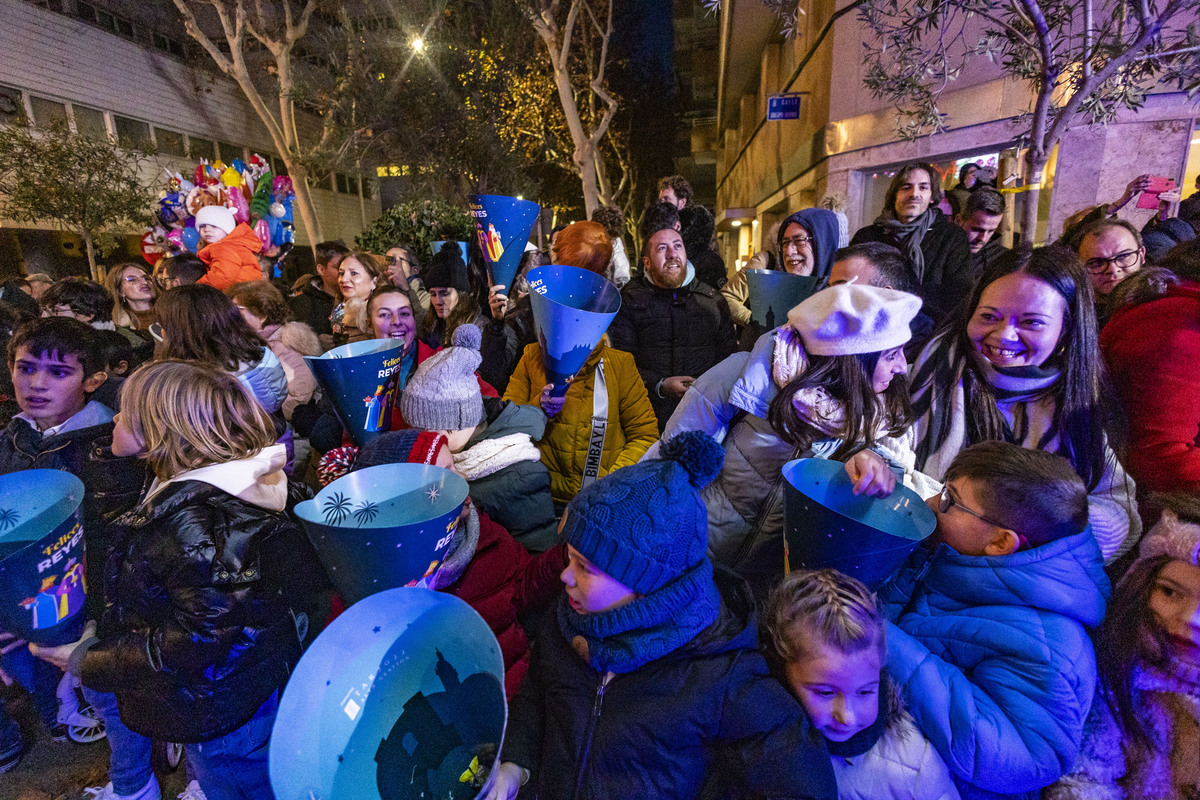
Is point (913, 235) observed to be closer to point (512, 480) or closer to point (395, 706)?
point (512, 480)

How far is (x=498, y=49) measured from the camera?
48.2 feet

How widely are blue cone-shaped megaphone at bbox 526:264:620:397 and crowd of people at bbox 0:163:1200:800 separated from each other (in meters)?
0.26

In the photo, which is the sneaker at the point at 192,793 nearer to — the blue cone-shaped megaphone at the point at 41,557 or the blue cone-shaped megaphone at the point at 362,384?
the blue cone-shaped megaphone at the point at 41,557

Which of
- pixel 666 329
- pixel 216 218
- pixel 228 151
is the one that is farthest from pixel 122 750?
pixel 228 151

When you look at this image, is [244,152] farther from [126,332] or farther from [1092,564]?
[1092,564]

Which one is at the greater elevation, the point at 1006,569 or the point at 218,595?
the point at 1006,569

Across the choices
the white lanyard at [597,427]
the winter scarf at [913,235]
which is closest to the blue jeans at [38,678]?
the white lanyard at [597,427]

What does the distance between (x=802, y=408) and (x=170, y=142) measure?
74.4 ft

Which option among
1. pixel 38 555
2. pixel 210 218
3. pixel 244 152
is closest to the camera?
pixel 38 555

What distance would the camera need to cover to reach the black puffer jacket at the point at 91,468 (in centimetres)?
229

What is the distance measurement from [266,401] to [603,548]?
2306 mm

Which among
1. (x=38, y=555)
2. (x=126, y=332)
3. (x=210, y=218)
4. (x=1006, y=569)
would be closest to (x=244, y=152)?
(x=210, y=218)

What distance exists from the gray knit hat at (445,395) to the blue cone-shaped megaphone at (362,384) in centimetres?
16

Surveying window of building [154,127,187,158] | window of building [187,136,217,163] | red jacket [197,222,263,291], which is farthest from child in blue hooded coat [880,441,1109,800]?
window of building [187,136,217,163]
